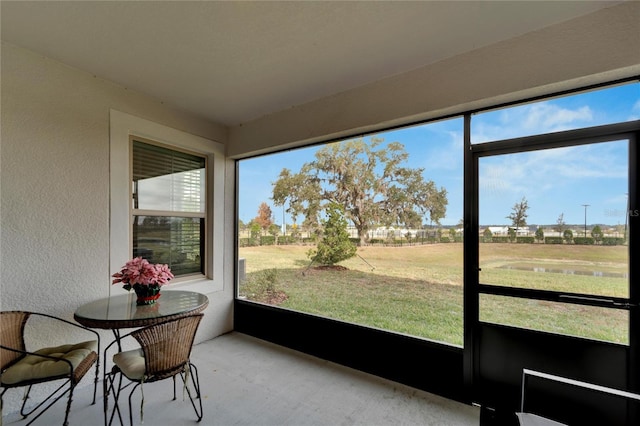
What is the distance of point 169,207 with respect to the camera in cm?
317

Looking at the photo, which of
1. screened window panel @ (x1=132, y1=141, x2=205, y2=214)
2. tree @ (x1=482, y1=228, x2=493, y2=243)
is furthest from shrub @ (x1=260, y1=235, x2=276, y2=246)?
tree @ (x1=482, y1=228, x2=493, y2=243)

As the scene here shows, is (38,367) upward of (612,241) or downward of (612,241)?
downward

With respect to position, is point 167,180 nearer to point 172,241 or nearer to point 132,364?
point 172,241

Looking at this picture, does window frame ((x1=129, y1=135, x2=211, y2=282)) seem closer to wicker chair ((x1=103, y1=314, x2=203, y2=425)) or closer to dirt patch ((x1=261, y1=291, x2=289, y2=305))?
dirt patch ((x1=261, y1=291, x2=289, y2=305))

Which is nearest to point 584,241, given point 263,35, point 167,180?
point 263,35

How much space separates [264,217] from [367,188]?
150 centimetres

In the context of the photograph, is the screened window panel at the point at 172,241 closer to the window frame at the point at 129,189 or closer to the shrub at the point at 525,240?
the window frame at the point at 129,189

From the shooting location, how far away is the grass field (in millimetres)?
1762

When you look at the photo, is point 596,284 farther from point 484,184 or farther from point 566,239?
point 484,184

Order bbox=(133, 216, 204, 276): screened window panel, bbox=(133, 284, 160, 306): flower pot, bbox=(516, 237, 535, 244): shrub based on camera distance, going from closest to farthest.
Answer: bbox=(516, 237, 535, 244): shrub, bbox=(133, 284, 160, 306): flower pot, bbox=(133, 216, 204, 276): screened window panel

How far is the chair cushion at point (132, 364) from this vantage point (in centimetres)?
173

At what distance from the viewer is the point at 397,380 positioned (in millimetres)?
2422

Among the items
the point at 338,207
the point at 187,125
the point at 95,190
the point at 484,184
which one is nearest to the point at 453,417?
the point at 484,184

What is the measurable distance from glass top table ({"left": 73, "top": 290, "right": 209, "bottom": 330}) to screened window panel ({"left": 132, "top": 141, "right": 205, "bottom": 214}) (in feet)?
3.40
